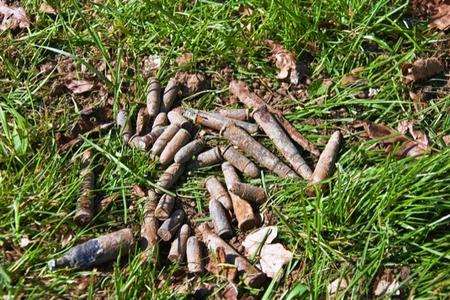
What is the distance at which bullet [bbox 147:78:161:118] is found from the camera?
5129 millimetres

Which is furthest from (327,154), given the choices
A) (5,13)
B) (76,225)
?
(5,13)

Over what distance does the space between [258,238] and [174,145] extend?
91cm

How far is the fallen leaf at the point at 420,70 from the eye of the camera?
16.6ft

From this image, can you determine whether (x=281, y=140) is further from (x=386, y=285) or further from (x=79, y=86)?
(x=79, y=86)

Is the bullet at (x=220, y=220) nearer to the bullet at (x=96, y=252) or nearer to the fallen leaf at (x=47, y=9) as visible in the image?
the bullet at (x=96, y=252)

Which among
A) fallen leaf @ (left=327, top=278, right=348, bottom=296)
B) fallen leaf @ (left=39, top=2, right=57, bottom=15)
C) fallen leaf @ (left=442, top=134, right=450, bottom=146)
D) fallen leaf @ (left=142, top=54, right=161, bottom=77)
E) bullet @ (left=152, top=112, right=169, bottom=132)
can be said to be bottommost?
fallen leaf @ (left=442, top=134, right=450, bottom=146)

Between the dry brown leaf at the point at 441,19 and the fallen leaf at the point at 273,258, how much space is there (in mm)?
2144

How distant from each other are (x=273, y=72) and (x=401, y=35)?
0.99 m

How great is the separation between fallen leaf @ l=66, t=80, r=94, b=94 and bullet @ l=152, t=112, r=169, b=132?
0.60 meters

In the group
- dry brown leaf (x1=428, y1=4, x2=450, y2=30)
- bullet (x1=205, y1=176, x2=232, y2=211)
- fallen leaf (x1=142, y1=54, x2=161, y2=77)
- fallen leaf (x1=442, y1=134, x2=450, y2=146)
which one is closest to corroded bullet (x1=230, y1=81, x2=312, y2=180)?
bullet (x1=205, y1=176, x2=232, y2=211)

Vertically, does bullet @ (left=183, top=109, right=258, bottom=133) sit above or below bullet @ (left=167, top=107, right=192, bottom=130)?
below

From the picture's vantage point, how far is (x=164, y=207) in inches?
183

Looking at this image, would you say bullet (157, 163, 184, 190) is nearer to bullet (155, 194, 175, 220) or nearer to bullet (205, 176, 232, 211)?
bullet (155, 194, 175, 220)

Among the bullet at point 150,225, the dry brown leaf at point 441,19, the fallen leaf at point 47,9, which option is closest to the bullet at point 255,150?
the bullet at point 150,225
